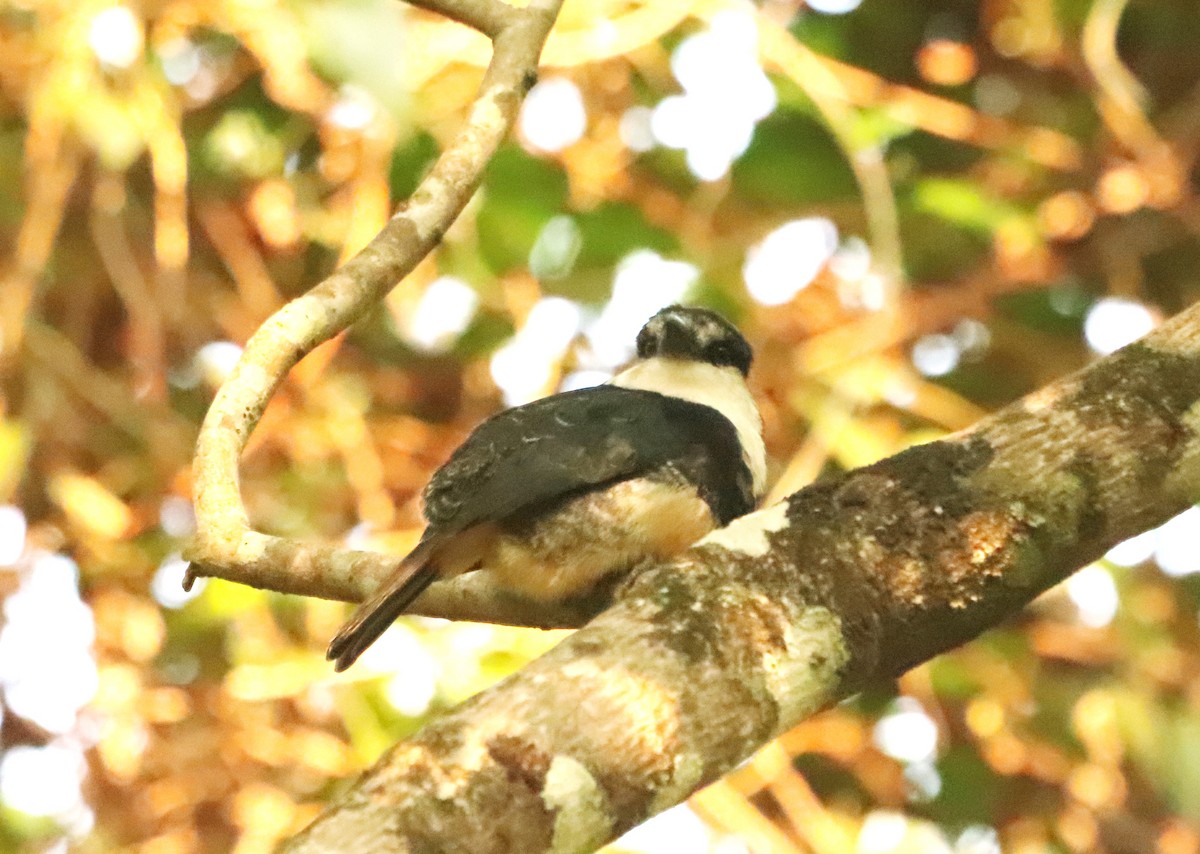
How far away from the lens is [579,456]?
206 cm

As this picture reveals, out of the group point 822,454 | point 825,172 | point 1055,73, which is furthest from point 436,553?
point 1055,73

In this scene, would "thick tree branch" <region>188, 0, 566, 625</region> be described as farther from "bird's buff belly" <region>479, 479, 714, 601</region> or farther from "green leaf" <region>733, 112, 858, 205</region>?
"green leaf" <region>733, 112, 858, 205</region>

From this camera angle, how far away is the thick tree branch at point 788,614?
3.74 feet

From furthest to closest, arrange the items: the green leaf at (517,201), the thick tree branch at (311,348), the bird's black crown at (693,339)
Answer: the green leaf at (517,201), the bird's black crown at (693,339), the thick tree branch at (311,348)

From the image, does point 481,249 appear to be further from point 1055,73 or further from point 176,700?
point 1055,73

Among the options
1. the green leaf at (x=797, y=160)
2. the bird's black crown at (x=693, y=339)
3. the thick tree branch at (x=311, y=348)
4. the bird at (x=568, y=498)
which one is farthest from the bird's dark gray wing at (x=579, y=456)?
the green leaf at (x=797, y=160)

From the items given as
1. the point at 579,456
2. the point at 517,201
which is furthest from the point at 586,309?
the point at 579,456

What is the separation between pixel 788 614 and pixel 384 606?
24.4 inches

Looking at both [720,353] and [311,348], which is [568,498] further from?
[720,353]

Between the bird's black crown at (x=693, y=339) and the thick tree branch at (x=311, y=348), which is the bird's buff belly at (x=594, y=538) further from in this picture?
the bird's black crown at (x=693, y=339)

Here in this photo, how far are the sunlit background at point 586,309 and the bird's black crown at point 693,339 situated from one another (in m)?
0.70

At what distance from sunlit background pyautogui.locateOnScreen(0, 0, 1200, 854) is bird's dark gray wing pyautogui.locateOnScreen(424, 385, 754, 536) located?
46.4 inches

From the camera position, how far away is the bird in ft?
6.37

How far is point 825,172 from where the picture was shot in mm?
3568
